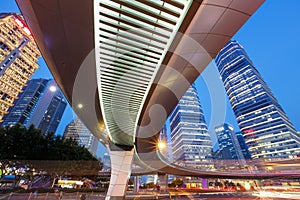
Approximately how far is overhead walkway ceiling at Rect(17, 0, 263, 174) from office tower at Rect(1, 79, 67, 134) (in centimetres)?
11687

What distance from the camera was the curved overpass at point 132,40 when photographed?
3477 mm

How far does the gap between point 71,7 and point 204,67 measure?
3783mm

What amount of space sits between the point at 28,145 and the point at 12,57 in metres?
70.6

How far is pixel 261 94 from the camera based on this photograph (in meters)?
121

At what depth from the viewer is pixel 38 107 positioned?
129125 millimetres

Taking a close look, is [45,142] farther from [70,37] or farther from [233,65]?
[233,65]

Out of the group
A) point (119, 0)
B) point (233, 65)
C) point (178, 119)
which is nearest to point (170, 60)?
point (119, 0)

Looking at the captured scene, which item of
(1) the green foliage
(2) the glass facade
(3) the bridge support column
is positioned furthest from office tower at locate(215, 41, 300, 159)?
(2) the glass facade

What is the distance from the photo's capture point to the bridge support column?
60.6ft

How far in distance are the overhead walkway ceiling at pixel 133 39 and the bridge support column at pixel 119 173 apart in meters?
13.8

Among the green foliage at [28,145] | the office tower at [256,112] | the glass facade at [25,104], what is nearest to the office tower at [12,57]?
the glass facade at [25,104]

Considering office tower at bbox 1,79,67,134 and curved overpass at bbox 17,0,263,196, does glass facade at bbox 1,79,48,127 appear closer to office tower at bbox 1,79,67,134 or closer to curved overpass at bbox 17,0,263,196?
office tower at bbox 1,79,67,134

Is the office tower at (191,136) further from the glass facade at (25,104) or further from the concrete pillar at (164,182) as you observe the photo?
the glass facade at (25,104)

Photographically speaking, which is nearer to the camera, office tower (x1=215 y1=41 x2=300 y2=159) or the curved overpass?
the curved overpass
